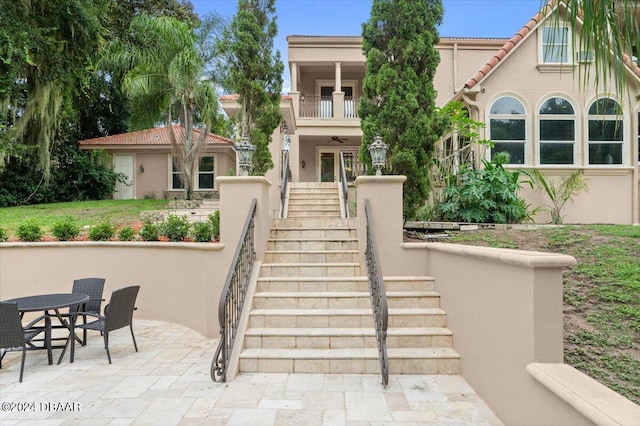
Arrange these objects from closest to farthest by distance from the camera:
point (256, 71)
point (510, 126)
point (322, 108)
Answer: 1. point (256, 71)
2. point (510, 126)
3. point (322, 108)

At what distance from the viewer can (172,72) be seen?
505 inches

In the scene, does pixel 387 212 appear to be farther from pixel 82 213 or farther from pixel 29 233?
pixel 82 213

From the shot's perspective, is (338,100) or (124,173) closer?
(338,100)

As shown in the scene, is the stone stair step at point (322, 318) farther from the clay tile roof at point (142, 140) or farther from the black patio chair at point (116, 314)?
the clay tile roof at point (142, 140)

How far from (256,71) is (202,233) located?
403 cm

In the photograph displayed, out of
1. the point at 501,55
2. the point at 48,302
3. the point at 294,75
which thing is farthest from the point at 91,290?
the point at 294,75

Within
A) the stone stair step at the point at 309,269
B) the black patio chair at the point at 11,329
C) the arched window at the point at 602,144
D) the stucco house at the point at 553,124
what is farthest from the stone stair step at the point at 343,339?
the arched window at the point at 602,144

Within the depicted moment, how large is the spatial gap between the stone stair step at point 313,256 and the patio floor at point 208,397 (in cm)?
203

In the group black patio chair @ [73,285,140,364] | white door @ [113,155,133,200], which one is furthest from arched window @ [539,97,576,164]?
white door @ [113,155,133,200]

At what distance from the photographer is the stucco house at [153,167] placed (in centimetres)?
1666

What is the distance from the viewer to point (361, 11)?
8.01 metres

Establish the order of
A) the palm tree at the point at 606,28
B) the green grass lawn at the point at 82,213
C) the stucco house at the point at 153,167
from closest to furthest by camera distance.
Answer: the palm tree at the point at 606,28, the green grass lawn at the point at 82,213, the stucco house at the point at 153,167

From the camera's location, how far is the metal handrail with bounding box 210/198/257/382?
403 cm

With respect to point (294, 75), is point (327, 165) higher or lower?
lower
